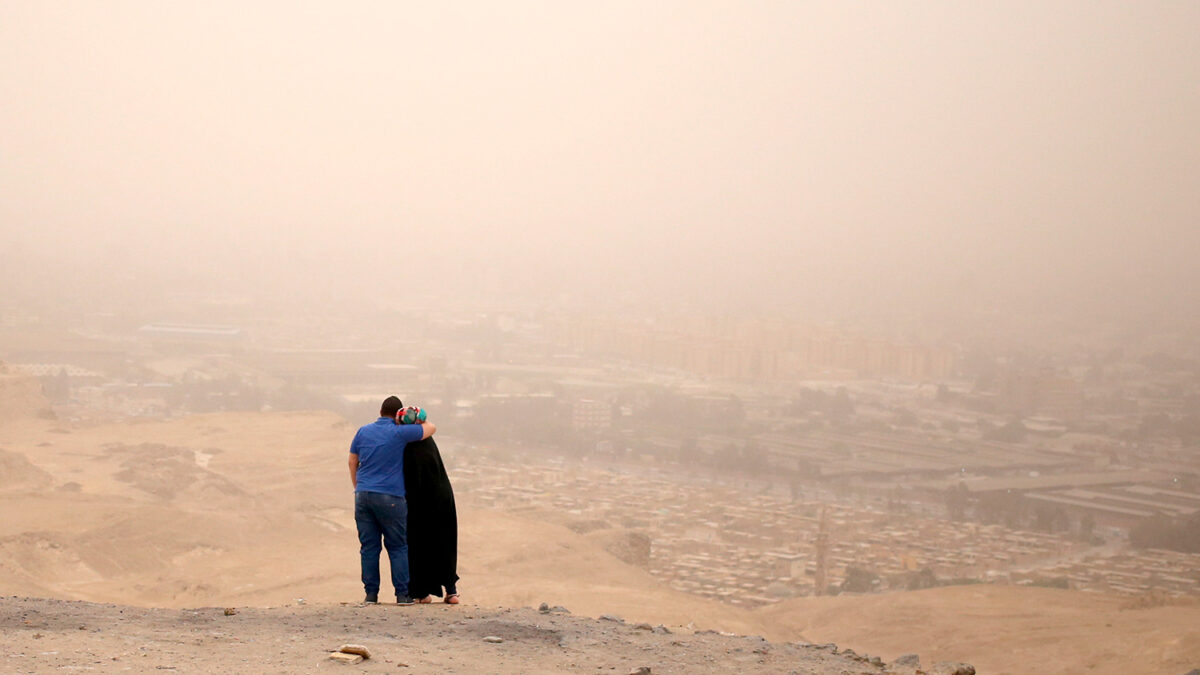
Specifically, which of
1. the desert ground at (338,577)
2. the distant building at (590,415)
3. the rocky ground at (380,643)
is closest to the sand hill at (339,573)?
the desert ground at (338,577)

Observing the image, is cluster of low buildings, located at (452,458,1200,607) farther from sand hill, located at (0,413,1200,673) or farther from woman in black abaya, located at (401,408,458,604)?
woman in black abaya, located at (401,408,458,604)

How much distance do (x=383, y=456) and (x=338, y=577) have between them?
7.52 m

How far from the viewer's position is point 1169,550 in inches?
744

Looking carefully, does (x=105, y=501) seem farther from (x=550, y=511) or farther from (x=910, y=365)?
(x=910, y=365)

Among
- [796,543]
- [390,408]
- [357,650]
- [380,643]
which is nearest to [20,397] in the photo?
[796,543]

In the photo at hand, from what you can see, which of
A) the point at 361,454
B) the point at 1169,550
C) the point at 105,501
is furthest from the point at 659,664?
the point at 1169,550

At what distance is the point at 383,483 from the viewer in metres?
6.46

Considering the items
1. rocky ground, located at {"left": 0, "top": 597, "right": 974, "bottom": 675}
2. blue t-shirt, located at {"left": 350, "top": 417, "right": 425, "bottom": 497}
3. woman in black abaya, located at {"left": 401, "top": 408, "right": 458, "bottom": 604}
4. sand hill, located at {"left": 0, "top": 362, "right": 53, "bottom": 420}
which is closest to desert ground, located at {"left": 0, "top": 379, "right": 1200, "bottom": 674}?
rocky ground, located at {"left": 0, "top": 597, "right": 974, "bottom": 675}

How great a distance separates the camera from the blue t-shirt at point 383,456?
21.2ft

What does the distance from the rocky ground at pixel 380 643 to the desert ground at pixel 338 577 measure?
21 centimetres

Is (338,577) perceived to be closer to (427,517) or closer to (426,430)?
(427,517)

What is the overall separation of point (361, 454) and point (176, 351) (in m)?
35.5

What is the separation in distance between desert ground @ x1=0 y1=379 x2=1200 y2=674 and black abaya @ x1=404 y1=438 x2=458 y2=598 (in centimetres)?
33

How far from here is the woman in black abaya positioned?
658cm
